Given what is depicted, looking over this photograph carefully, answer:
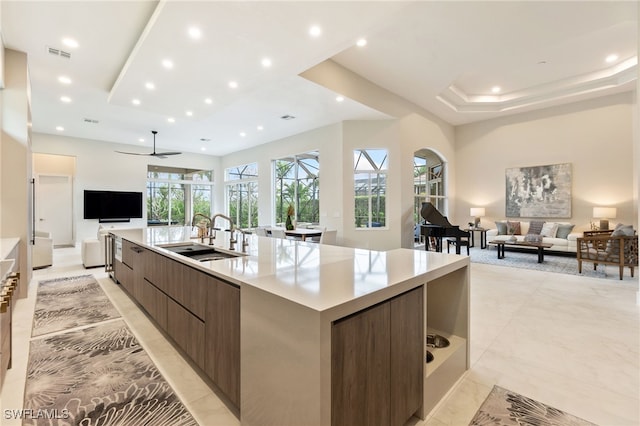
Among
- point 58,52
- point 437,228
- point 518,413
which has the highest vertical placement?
point 58,52

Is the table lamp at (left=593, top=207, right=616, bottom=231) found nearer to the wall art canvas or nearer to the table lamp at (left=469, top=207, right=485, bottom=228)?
the wall art canvas

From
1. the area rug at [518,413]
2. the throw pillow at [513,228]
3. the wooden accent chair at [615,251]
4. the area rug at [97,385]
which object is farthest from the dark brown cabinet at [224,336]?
the throw pillow at [513,228]

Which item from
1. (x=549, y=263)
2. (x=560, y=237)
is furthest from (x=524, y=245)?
(x=560, y=237)

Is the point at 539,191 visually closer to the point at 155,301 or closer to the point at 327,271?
the point at 327,271

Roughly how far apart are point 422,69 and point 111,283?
6.84 metres

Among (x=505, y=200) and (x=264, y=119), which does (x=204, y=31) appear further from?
(x=505, y=200)

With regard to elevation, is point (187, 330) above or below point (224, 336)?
below

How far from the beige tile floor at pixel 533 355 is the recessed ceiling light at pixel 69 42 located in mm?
3478

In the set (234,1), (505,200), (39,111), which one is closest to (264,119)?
(234,1)

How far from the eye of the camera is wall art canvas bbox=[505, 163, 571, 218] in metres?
8.01

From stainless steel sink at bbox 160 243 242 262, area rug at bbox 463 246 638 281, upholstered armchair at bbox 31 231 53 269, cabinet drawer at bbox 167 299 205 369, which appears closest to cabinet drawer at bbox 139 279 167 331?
cabinet drawer at bbox 167 299 205 369

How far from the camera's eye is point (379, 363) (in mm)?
1321

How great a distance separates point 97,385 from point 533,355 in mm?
3399

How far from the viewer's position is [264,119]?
6.96 m
